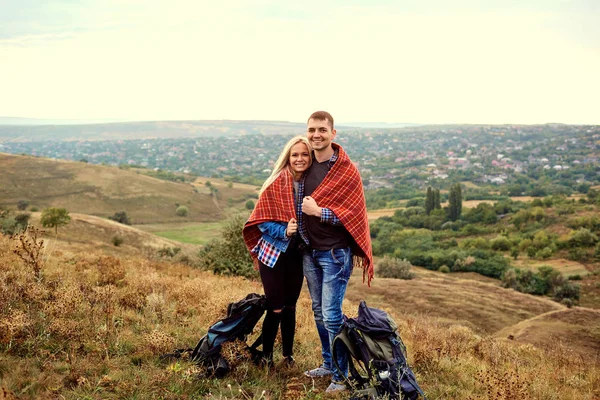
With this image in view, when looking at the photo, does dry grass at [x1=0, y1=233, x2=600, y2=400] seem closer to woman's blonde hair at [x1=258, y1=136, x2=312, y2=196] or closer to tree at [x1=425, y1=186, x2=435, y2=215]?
woman's blonde hair at [x1=258, y1=136, x2=312, y2=196]

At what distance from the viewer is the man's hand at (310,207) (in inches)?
142

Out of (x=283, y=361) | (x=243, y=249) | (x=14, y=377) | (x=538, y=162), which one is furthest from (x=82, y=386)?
(x=538, y=162)

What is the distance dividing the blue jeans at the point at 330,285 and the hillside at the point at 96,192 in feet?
242

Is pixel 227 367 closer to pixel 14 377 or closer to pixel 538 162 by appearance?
pixel 14 377

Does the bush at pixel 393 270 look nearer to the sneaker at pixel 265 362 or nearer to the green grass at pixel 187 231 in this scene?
the sneaker at pixel 265 362

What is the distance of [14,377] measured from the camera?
3172 mm

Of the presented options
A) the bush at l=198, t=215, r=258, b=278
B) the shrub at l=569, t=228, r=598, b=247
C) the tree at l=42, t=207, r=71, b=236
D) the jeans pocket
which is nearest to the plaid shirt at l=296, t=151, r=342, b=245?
the jeans pocket

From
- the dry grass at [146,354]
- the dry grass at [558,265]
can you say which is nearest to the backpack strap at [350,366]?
the dry grass at [146,354]

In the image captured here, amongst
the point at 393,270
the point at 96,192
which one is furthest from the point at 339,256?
A: the point at 96,192

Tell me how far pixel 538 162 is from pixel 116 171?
447ft

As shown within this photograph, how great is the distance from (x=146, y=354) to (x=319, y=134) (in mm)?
2620

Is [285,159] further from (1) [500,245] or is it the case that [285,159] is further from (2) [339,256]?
(1) [500,245]

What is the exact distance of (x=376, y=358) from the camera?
11.7 ft

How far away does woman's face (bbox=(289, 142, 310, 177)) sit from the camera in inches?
151
